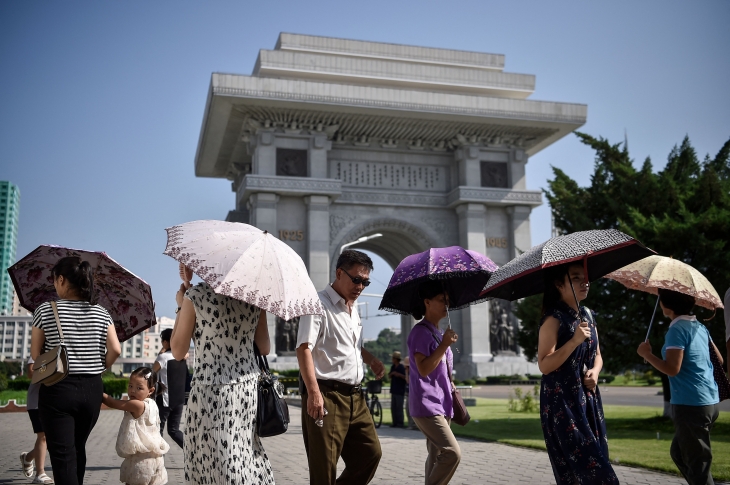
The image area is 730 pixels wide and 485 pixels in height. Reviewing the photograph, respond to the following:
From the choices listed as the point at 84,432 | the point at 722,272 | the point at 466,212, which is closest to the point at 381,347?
the point at 466,212

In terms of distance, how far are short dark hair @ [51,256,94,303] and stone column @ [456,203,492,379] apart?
86.1 ft

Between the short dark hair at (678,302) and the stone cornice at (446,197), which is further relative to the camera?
the stone cornice at (446,197)

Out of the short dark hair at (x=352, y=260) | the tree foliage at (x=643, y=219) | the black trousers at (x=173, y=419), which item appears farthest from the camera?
the tree foliage at (x=643, y=219)

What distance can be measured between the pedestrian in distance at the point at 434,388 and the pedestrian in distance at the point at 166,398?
427 cm

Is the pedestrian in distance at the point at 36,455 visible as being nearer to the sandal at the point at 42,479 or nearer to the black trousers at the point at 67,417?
the sandal at the point at 42,479

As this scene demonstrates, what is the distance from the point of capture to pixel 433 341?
5660 millimetres

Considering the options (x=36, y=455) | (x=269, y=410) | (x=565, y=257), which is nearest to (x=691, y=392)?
(x=565, y=257)

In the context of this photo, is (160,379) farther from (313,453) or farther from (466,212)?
(466,212)

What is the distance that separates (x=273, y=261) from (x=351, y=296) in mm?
884

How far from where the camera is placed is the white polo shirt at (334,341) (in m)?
4.98

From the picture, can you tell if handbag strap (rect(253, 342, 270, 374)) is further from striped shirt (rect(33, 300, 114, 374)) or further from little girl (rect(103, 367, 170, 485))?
little girl (rect(103, 367, 170, 485))

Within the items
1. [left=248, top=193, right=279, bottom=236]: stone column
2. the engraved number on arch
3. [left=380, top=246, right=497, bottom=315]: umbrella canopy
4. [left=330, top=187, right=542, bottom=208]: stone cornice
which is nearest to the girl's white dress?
[left=380, top=246, right=497, bottom=315]: umbrella canopy

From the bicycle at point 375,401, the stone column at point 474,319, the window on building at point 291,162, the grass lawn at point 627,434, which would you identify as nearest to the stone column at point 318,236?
the window on building at point 291,162

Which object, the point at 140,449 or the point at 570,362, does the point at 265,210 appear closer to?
the point at 140,449
